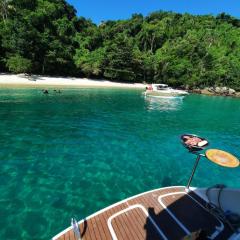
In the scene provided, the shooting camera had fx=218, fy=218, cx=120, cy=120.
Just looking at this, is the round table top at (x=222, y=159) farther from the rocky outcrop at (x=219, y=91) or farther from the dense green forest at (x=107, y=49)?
the rocky outcrop at (x=219, y=91)

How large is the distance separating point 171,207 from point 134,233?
5.55ft

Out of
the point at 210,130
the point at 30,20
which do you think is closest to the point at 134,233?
the point at 210,130

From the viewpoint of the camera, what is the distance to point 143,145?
16172 millimetres

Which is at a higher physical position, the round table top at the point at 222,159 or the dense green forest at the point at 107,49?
the dense green forest at the point at 107,49

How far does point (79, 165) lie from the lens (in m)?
12.0

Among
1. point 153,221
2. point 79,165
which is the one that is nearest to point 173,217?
point 153,221

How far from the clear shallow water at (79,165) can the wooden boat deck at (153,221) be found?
214 centimetres

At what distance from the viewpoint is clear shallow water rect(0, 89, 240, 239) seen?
8188 mm

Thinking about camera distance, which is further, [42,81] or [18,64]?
[42,81]

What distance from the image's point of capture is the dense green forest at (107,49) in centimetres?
5676

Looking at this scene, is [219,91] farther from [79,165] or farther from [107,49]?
[79,165]

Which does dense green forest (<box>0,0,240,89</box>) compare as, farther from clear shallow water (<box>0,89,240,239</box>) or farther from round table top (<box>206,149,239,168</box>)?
round table top (<box>206,149,239,168</box>)

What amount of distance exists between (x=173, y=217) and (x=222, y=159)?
8.03 feet

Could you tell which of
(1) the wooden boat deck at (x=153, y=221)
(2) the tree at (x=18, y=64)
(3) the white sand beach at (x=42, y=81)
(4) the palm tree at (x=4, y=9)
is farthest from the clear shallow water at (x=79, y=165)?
(4) the palm tree at (x=4, y=9)
